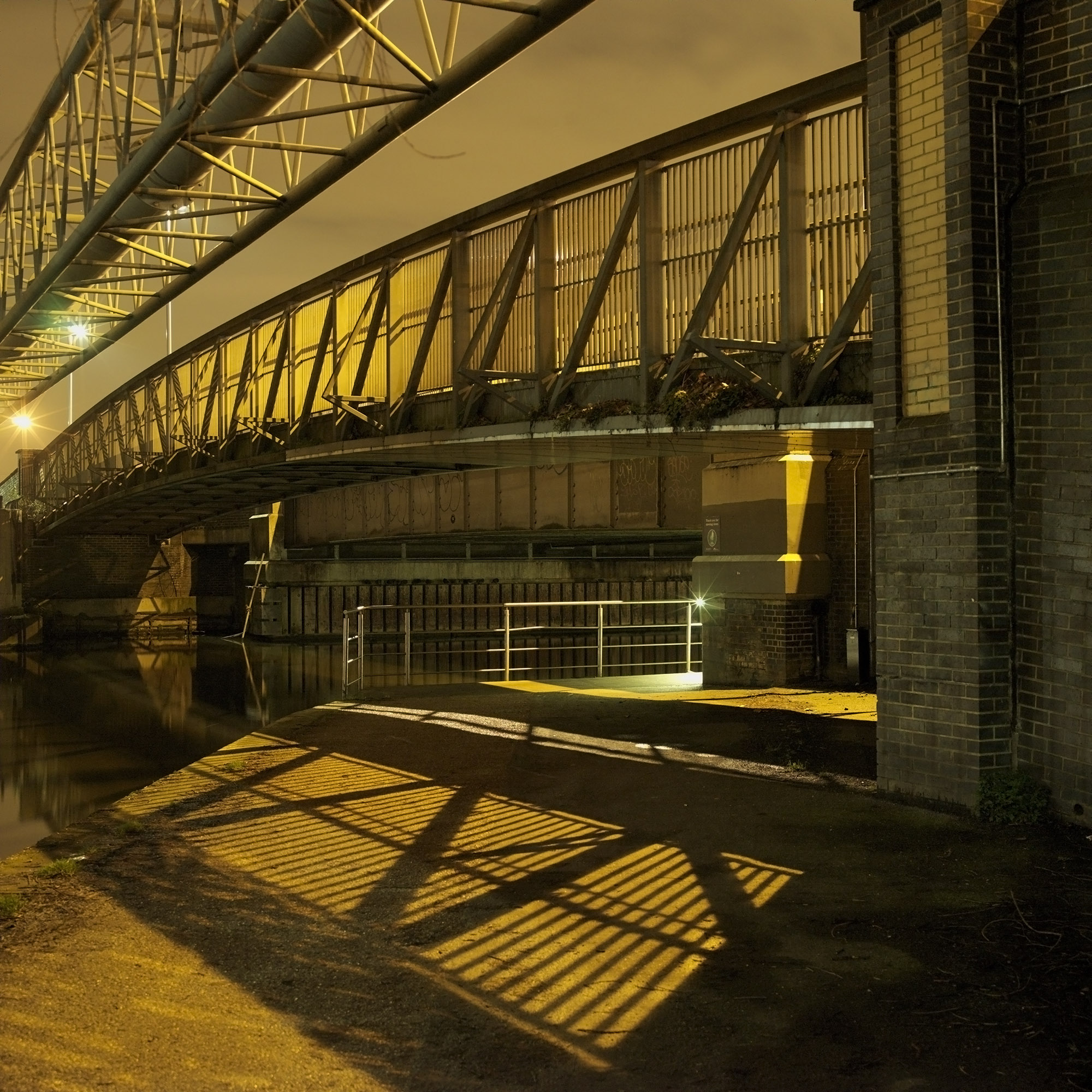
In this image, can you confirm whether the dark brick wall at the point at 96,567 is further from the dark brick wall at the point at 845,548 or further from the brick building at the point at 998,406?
the brick building at the point at 998,406

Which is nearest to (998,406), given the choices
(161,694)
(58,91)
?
(58,91)

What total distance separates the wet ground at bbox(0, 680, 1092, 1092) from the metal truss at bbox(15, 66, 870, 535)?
4.18 meters

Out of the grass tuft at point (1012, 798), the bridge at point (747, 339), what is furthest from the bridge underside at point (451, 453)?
the grass tuft at point (1012, 798)

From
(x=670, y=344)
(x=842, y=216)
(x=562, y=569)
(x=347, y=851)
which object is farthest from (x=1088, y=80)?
(x=562, y=569)

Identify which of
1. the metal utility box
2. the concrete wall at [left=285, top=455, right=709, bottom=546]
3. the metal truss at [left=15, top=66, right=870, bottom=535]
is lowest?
the metal utility box

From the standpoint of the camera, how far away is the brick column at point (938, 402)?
23.5 ft

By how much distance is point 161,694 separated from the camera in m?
24.7

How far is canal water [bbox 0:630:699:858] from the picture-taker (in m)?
15.0

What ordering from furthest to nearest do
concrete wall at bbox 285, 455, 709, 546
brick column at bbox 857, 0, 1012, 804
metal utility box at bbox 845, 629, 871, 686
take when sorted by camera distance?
concrete wall at bbox 285, 455, 709, 546 < metal utility box at bbox 845, 629, 871, 686 < brick column at bbox 857, 0, 1012, 804

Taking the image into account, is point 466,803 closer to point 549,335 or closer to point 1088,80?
point 1088,80

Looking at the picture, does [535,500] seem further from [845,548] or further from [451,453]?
[845,548]

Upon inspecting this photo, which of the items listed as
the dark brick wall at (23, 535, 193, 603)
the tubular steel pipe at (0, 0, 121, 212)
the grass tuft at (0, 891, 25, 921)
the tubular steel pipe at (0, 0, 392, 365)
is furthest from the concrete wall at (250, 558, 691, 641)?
the grass tuft at (0, 891, 25, 921)

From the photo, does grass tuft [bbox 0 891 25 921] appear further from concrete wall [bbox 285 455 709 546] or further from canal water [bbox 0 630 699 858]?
A: concrete wall [bbox 285 455 709 546]

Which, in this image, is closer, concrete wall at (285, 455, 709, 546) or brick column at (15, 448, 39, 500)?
concrete wall at (285, 455, 709, 546)
